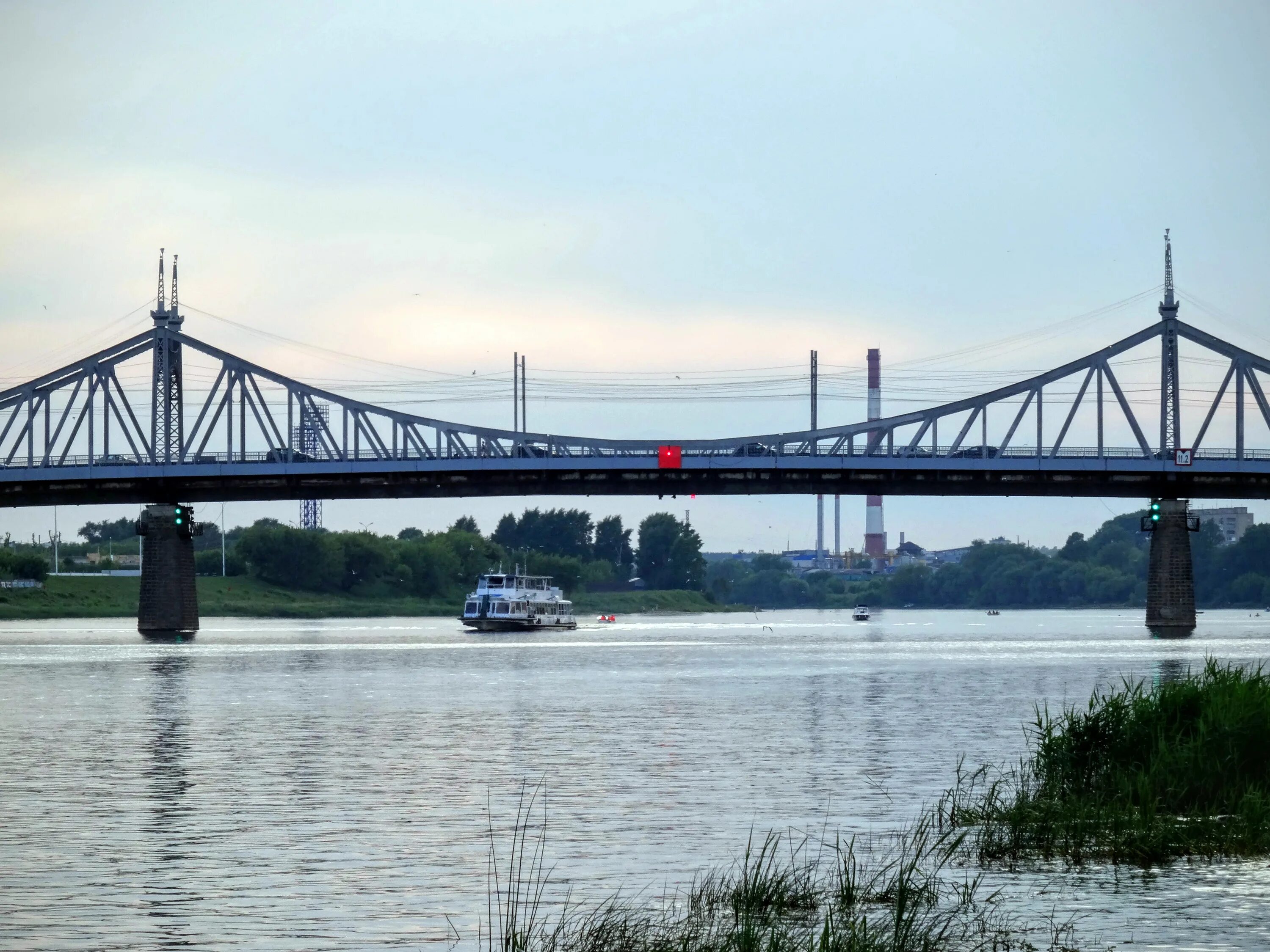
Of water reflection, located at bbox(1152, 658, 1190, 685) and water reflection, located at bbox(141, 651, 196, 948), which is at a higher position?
water reflection, located at bbox(1152, 658, 1190, 685)

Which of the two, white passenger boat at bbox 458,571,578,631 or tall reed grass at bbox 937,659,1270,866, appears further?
white passenger boat at bbox 458,571,578,631

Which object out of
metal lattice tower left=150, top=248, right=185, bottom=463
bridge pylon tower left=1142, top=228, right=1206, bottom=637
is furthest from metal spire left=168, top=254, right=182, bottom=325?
bridge pylon tower left=1142, top=228, right=1206, bottom=637

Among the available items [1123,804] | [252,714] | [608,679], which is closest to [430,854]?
[1123,804]

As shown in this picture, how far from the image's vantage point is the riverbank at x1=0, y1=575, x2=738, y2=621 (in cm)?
16088

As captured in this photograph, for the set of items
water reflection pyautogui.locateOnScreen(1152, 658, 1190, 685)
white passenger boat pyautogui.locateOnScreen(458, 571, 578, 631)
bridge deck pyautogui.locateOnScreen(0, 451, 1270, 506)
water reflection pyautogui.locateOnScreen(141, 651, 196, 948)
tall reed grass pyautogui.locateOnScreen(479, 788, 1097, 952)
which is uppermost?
bridge deck pyautogui.locateOnScreen(0, 451, 1270, 506)

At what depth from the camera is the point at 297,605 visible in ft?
598

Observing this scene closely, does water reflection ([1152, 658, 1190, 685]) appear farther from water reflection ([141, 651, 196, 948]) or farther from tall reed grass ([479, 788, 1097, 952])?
tall reed grass ([479, 788, 1097, 952])

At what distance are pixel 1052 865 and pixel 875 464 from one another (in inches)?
3681

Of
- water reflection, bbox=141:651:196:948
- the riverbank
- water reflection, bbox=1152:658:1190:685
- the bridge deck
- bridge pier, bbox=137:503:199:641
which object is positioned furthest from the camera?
the riverbank

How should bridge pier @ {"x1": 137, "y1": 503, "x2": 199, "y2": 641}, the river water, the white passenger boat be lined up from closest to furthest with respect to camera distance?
the river water
bridge pier @ {"x1": 137, "y1": 503, "x2": 199, "y2": 641}
the white passenger boat

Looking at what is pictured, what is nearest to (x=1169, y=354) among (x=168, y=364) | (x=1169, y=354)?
(x=1169, y=354)

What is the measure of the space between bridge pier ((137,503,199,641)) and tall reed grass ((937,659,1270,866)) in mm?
100605

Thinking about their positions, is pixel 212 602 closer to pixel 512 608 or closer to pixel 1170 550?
pixel 512 608

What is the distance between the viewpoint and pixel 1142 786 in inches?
830
